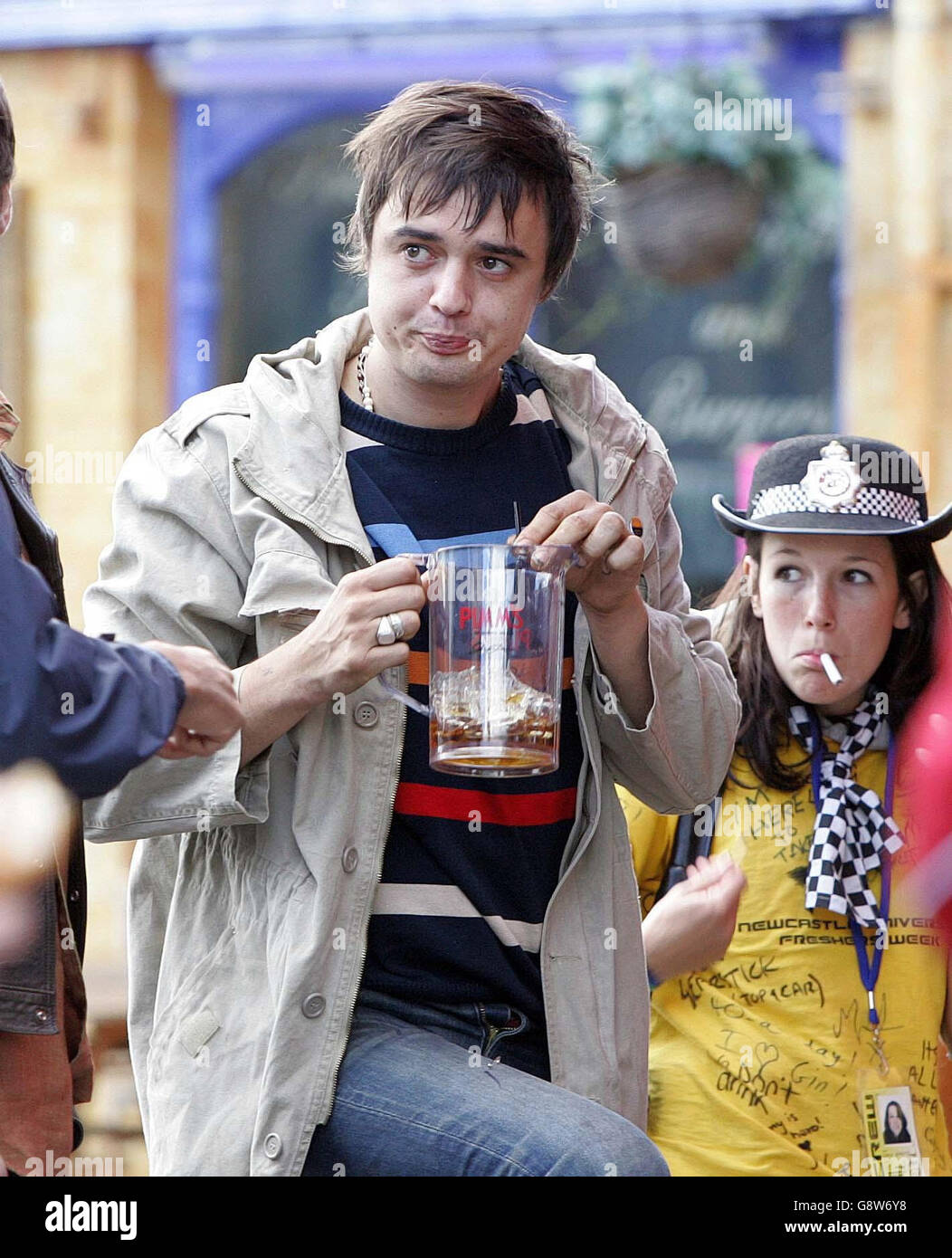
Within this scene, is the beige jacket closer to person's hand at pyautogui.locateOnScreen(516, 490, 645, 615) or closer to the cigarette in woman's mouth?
person's hand at pyautogui.locateOnScreen(516, 490, 645, 615)

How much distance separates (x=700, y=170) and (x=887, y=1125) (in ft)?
15.3

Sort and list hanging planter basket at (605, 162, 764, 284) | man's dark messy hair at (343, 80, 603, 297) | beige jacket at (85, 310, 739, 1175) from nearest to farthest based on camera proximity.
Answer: beige jacket at (85, 310, 739, 1175) < man's dark messy hair at (343, 80, 603, 297) < hanging planter basket at (605, 162, 764, 284)

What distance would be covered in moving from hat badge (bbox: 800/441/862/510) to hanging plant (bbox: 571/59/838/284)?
359cm

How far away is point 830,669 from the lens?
3.30m

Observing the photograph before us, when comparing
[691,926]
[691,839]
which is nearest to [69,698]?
[691,926]

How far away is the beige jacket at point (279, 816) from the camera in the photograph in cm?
238

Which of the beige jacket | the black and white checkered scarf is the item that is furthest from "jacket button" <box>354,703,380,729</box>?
the black and white checkered scarf

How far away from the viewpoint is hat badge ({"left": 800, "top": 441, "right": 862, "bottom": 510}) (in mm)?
3398

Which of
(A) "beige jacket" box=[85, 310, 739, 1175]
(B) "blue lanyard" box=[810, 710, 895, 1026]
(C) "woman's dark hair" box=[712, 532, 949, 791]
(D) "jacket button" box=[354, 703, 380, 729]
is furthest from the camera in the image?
(C) "woman's dark hair" box=[712, 532, 949, 791]

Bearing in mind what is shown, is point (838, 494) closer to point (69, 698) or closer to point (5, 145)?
point (5, 145)

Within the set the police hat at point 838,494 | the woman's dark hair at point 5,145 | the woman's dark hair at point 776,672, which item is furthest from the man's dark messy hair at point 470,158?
the woman's dark hair at point 776,672

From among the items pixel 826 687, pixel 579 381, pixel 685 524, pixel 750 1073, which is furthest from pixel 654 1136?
pixel 685 524

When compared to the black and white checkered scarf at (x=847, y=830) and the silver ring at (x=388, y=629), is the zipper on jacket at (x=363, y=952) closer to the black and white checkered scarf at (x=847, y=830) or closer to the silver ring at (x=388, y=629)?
the silver ring at (x=388, y=629)
